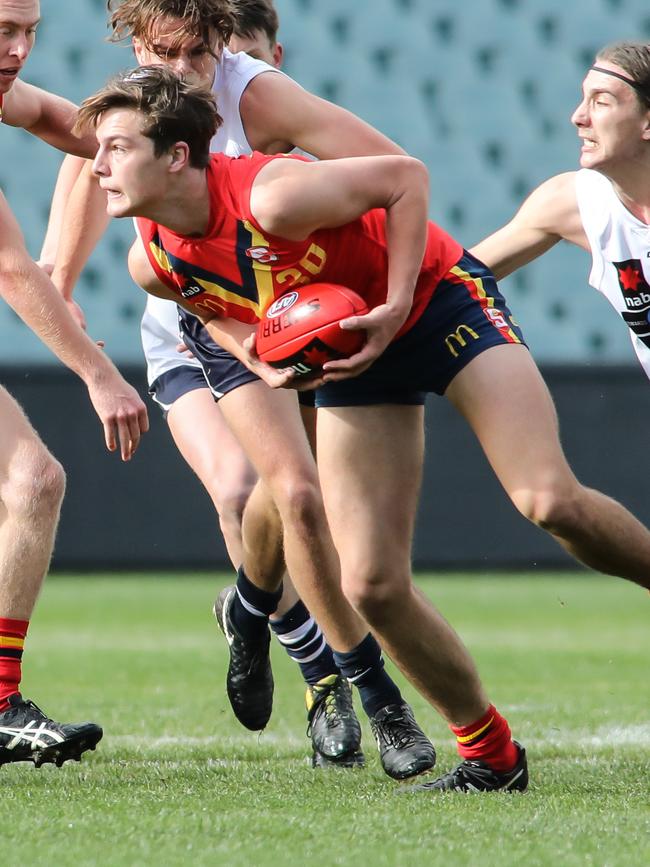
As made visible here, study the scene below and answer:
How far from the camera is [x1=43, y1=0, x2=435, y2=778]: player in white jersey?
14.1 ft

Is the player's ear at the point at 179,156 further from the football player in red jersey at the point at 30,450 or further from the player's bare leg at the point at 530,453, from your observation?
the player's bare leg at the point at 530,453

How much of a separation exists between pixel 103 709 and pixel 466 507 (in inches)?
244

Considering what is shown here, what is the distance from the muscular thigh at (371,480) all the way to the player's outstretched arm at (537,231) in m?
0.74

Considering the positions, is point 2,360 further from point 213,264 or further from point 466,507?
point 213,264

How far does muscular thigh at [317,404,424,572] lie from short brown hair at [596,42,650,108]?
45.6 inches

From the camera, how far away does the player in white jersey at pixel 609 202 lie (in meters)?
4.27

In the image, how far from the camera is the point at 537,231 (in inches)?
177

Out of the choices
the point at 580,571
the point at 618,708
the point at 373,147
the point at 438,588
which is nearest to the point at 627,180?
the point at 373,147

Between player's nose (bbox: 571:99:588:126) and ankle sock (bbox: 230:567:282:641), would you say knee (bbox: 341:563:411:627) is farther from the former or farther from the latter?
player's nose (bbox: 571:99:588:126)

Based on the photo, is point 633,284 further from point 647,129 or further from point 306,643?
point 306,643

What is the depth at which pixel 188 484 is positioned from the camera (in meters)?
11.7

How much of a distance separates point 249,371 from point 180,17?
1049 mm

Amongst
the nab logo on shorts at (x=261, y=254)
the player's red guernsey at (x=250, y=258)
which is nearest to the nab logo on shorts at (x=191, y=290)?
the player's red guernsey at (x=250, y=258)

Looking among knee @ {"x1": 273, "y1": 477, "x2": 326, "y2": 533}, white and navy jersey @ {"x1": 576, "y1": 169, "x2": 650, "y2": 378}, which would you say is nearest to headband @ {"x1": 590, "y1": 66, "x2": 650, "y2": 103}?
white and navy jersey @ {"x1": 576, "y1": 169, "x2": 650, "y2": 378}
